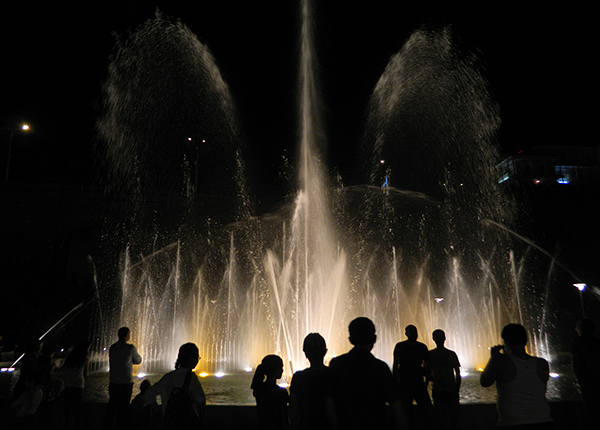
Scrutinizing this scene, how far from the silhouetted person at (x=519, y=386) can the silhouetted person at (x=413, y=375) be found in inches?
66.5

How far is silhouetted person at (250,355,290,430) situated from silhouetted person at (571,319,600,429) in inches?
142

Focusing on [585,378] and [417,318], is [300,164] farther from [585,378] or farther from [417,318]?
[585,378]

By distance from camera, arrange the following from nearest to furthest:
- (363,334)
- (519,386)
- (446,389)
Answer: (363,334) < (519,386) < (446,389)

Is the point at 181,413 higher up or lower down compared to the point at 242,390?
higher up

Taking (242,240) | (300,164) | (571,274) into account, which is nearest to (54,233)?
(242,240)

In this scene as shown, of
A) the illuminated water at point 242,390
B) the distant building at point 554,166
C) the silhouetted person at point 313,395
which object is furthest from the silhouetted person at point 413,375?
the distant building at point 554,166

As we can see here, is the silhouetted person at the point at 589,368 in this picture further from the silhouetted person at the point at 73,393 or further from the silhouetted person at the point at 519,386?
the silhouetted person at the point at 73,393

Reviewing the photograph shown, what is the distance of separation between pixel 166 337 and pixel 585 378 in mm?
16069

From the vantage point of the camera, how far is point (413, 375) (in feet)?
17.1

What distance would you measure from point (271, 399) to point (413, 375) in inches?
77.5

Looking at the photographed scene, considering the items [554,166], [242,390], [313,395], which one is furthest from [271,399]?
[554,166]

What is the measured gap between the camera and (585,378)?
17.3 ft

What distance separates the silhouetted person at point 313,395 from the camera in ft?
9.86

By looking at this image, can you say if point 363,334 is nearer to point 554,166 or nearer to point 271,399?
point 271,399
